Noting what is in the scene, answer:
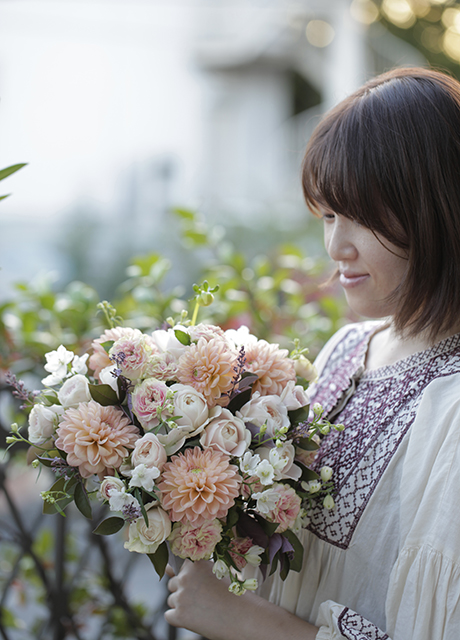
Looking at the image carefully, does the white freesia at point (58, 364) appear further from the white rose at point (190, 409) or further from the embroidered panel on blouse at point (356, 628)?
the embroidered panel on blouse at point (356, 628)

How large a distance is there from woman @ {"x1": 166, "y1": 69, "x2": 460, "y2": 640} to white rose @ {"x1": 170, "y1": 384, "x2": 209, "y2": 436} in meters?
0.33

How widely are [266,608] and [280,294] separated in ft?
4.19

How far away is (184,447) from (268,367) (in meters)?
0.19

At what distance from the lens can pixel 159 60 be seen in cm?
834

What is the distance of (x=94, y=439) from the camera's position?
2.54 ft

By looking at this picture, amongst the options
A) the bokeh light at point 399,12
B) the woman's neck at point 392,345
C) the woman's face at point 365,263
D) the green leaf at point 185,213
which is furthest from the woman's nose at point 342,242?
the bokeh light at point 399,12

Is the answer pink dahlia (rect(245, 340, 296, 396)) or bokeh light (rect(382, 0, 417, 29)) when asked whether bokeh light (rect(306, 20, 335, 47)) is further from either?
pink dahlia (rect(245, 340, 296, 396))

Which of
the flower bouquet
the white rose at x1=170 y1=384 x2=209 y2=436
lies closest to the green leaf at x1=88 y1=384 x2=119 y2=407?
the flower bouquet

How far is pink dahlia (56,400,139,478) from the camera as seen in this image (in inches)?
30.3

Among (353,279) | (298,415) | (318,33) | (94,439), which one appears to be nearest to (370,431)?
(298,415)

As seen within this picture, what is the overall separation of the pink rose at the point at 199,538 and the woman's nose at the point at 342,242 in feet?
1.73

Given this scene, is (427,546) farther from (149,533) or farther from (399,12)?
(399,12)

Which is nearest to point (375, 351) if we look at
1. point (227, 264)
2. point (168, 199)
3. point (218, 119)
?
point (227, 264)

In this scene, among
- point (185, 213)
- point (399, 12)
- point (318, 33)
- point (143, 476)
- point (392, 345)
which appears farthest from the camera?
point (399, 12)
